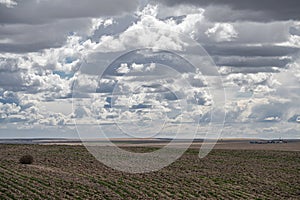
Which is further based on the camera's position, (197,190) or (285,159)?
(285,159)

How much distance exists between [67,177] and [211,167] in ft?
70.9

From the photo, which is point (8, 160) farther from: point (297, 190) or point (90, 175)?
point (297, 190)

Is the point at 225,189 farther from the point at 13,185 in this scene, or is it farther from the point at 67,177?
the point at 13,185

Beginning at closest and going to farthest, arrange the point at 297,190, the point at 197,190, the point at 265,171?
the point at 197,190 < the point at 297,190 < the point at 265,171

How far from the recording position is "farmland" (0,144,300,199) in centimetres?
4122

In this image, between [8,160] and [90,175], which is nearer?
[90,175]

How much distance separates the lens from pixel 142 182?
157ft

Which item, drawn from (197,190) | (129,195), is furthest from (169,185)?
(129,195)

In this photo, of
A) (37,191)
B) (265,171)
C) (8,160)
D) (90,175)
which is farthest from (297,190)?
(8,160)

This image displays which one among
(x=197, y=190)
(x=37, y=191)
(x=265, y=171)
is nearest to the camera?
(x=37, y=191)

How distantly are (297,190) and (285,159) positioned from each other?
3459cm

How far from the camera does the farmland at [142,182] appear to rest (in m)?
41.2

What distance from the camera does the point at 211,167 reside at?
6512 cm

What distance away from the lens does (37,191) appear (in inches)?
1596
